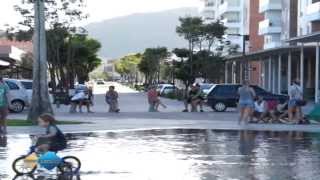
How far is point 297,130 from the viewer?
25.1 m

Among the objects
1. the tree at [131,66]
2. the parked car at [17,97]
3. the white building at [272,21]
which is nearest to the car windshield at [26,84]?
the parked car at [17,97]

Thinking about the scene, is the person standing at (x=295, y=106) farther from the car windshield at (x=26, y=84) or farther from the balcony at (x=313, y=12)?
the balcony at (x=313, y=12)

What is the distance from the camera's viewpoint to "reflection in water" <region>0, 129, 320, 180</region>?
1297 centimetres

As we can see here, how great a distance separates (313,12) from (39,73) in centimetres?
3806

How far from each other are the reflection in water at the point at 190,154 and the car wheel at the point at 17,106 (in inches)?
551

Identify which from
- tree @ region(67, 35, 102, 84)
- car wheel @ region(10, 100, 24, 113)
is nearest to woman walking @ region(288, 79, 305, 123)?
car wheel @ region(10, 100, 24, 113)

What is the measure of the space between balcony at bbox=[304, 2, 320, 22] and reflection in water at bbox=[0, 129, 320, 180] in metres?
A: 37.2

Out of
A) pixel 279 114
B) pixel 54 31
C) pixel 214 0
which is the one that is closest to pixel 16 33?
pixel 54 31

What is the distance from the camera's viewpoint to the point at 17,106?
36.1 meters

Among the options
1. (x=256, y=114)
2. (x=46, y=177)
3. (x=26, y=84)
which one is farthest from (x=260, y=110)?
(x=46, y=177)

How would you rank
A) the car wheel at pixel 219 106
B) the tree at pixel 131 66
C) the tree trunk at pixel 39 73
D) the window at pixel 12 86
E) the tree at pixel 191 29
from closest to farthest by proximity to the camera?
the tree trunk at pixel 39 73 → the window at pixel 12 86 → the car wheel at pixel 219 106 → the tree at pixel 191 29 → the tree at pixel 131 66

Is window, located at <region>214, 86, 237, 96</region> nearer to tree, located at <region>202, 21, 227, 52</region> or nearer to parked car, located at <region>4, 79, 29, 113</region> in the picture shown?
parked car, located at <region>4, 79, 29, 113</region>

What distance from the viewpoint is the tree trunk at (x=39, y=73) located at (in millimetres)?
26391

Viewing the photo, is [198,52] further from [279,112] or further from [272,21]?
[279,112]
